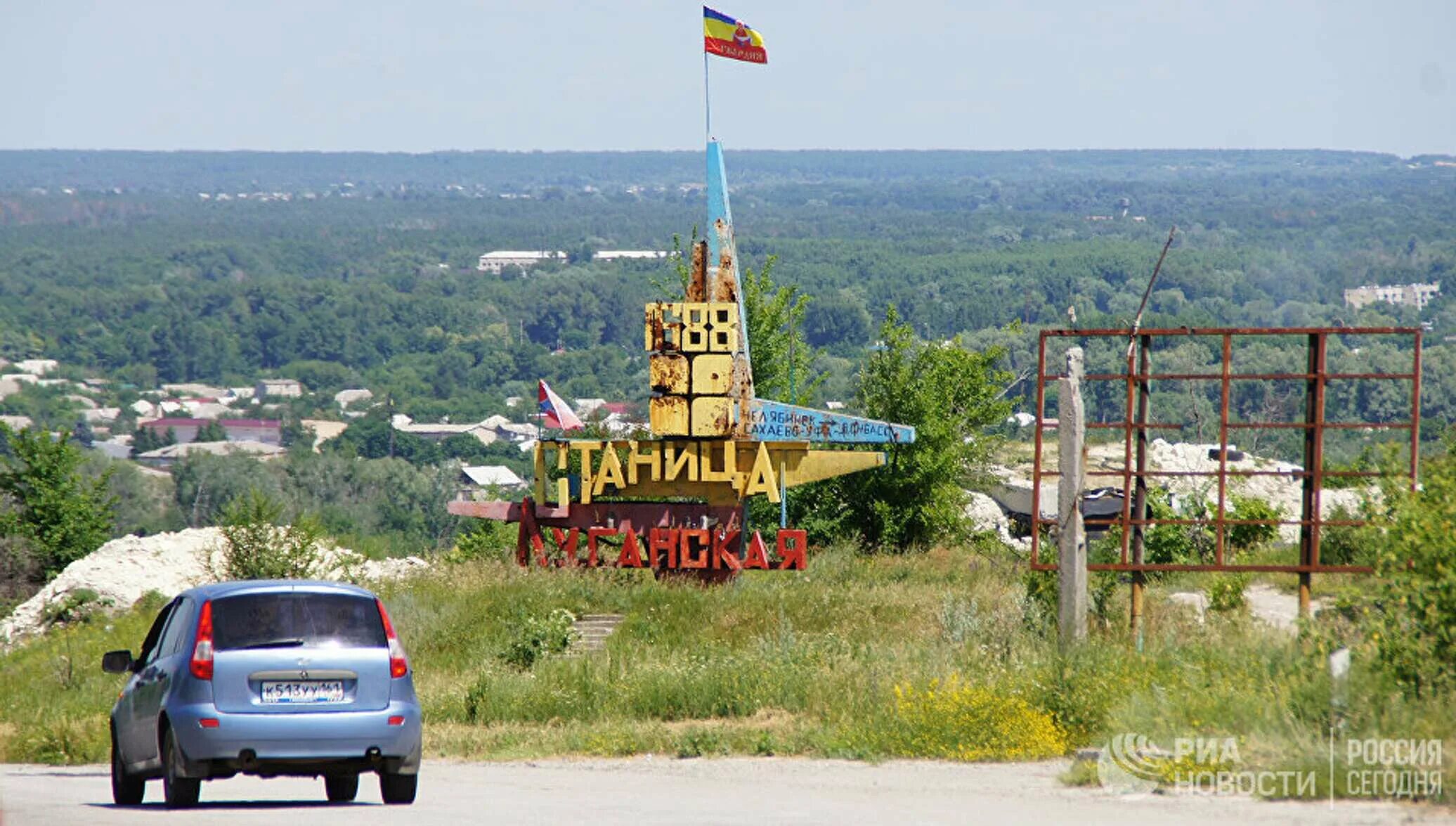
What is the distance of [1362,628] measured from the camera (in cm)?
1445

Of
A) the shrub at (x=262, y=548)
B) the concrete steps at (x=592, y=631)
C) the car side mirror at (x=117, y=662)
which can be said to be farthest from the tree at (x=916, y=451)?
the car side mirror at (x=117, y=662)

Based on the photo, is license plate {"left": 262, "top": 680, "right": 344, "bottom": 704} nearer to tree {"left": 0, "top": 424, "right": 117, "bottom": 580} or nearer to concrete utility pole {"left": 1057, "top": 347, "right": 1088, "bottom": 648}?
concrete utility pole {"left": 1057, "top": 347, "right": 1088, "bottom": 648}

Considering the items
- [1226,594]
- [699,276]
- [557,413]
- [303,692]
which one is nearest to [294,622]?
[303,692]

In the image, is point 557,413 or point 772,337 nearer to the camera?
point 557,413

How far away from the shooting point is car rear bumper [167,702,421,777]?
12.4 meters

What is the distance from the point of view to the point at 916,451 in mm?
37344

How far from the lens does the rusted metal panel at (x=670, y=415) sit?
86.9 feet

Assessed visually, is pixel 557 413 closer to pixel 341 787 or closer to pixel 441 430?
pixel 341 787

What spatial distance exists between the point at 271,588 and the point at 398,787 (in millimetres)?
1548

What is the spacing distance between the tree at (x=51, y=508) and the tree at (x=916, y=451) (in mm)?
16782

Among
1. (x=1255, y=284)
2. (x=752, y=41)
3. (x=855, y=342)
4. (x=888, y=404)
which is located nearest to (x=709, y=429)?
(x=752, y=41)

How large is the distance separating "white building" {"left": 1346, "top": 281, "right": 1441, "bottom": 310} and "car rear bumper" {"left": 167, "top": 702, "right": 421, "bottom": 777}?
171 metres

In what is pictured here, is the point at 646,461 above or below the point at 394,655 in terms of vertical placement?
below

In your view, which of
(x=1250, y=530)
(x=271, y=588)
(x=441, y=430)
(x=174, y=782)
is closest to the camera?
(x=174, y=782)
